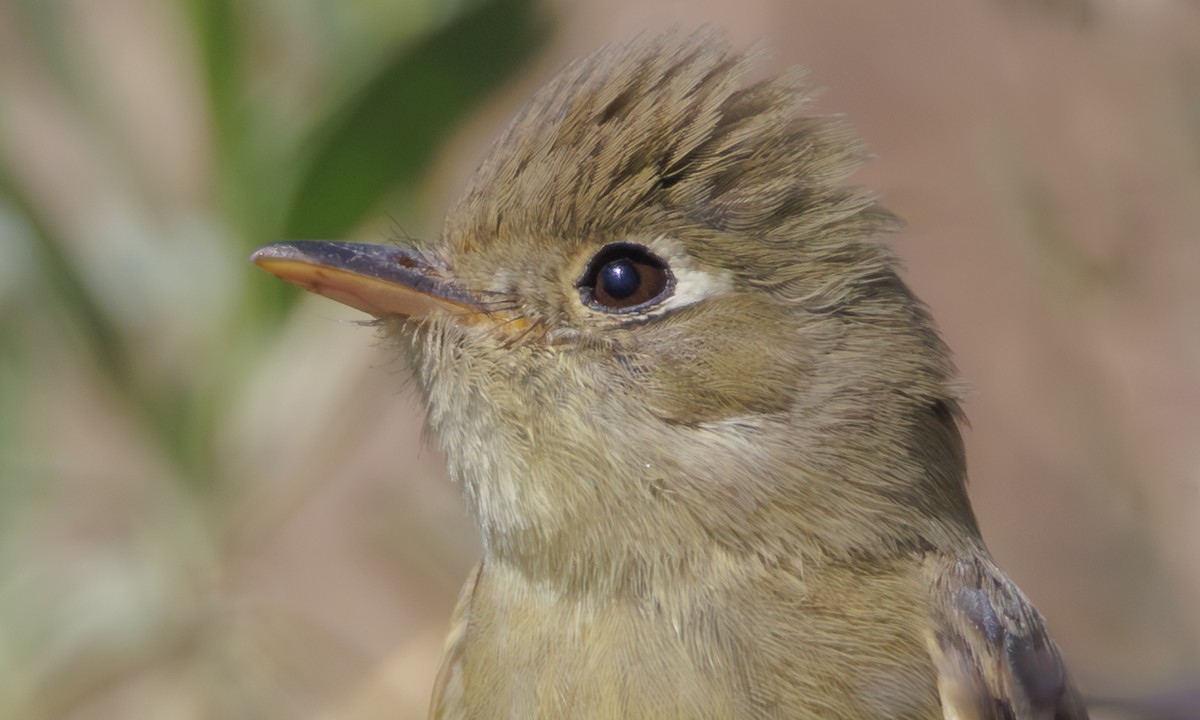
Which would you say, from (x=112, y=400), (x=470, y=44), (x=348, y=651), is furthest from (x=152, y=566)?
(x=470, y=44)

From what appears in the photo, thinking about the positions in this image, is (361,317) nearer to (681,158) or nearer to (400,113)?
(400,113)

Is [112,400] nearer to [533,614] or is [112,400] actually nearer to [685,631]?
[533,614]

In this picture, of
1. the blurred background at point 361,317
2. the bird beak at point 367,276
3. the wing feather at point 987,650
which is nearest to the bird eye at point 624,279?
the bird beak at point 367,276

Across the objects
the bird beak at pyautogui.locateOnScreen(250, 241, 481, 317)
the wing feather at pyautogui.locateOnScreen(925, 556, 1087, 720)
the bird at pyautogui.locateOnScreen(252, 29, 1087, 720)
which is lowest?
the wing feather at pyautogui.locateOnScreen(925, 556, 1087, 720)

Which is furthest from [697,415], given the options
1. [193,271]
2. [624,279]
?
[193,271]

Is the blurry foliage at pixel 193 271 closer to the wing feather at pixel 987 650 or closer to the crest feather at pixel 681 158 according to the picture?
the crest feather at pixel 681 158

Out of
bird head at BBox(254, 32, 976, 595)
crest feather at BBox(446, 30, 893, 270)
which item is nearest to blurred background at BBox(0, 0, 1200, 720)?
bird head at BBox(254, 32, 976, 595)

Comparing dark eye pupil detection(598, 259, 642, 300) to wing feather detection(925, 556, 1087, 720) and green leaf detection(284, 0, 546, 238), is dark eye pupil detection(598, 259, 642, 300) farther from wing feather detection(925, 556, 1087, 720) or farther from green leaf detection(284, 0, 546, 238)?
green leaf detection(284, 0, 546, 238)
